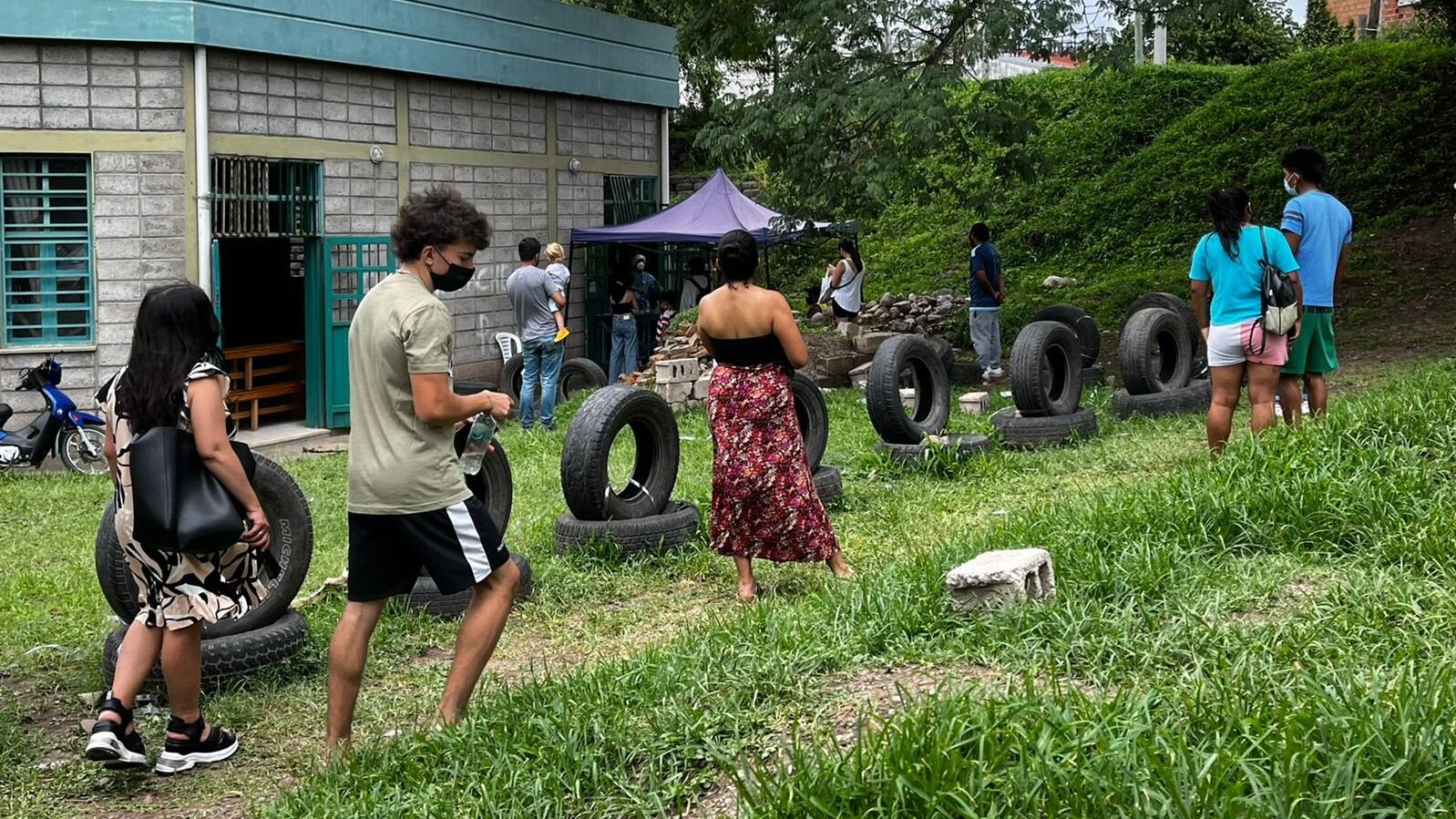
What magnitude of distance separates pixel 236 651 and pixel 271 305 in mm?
11867

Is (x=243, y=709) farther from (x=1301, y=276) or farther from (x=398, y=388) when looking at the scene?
(x=1301, y=276)

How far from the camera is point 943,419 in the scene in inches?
452

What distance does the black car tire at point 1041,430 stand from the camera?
10.9 metres

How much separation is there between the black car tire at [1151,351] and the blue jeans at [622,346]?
22.2 ft

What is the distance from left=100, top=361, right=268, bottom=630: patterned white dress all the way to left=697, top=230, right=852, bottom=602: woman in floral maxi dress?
8.31 feet

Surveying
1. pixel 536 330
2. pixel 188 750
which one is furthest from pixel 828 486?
pixel 536 330

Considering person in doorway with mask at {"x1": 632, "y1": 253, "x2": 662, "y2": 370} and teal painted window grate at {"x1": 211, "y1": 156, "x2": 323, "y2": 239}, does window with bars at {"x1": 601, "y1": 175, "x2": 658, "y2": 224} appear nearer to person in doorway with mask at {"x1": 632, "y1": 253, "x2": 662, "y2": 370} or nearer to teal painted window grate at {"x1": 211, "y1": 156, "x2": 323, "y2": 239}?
person in doorway with mask at {"x1": 632, "y1": 253, "x2": 662, "y2": 370}

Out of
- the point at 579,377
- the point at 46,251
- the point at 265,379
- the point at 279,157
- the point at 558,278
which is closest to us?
the point at 46,251

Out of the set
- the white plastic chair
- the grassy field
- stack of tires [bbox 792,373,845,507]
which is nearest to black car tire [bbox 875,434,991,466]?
stack of tires [bbox 792,373,845,507]

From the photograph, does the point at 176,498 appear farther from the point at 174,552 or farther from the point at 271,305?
the point at 271,305

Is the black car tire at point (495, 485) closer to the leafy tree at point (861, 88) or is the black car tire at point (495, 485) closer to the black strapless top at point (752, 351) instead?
the black strapless top at point (752, 351)

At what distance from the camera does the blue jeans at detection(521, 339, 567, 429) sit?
46.1 ft

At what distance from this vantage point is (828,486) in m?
9.27

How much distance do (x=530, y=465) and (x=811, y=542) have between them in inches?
201
